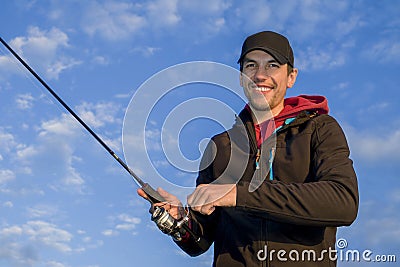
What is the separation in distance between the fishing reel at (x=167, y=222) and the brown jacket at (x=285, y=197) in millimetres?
218

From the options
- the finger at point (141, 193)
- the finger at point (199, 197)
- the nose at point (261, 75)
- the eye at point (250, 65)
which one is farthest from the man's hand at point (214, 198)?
the eye at point (250, 65)

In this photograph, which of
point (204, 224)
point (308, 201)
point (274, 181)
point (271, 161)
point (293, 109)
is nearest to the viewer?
point (308, 201)

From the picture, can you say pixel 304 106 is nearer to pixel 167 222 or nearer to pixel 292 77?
pixel 292 77

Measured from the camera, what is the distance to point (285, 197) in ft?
13.3

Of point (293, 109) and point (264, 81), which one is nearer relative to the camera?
point (293, 109)

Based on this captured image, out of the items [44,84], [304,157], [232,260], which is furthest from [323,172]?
[44,84]

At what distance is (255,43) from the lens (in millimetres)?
5410

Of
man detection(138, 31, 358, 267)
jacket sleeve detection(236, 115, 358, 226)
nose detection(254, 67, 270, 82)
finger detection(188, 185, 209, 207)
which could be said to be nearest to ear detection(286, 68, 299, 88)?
man detection(138, 31, 358, 267)

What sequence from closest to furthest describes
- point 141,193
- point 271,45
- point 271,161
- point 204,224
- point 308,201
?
point 308,201 → point 271,161 → point 141,193 → point 271,45 → point 204,224

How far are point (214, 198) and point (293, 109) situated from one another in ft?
5.04

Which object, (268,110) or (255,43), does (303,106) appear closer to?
(268,110)

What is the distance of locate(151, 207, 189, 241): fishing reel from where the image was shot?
16.9ft

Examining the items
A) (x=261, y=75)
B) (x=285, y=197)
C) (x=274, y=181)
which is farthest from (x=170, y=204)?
(x=261, y=75)

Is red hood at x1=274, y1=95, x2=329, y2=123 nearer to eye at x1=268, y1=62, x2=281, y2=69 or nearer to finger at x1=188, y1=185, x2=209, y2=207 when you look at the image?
eye at x1=268, y1=62, x2=281, y2=69
